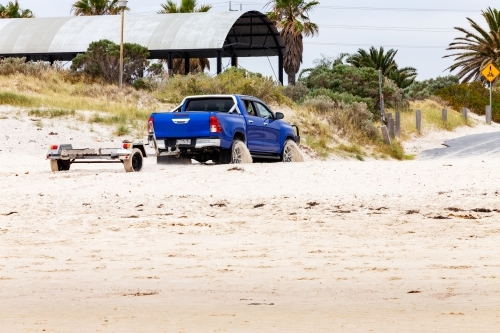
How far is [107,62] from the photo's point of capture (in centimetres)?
5134

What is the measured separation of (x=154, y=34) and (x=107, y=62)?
6.56m

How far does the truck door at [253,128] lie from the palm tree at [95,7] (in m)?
50.3

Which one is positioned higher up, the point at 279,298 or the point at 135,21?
the point at 135,21

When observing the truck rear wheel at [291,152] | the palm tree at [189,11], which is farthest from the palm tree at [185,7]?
the truck rear wheel at [291,152]

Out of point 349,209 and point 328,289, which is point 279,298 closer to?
point 328,289

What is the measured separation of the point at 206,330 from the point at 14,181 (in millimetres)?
12411

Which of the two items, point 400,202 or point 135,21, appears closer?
point 400,202

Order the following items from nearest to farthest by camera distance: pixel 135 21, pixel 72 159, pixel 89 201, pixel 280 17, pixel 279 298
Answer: pixel 279 298
pixel 89 201
pixel 72 159
pixel 135 21
pixel 280 17

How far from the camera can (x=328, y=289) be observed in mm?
9008

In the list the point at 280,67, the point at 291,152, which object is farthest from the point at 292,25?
the point at 291,152

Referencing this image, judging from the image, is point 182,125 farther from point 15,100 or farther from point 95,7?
point 95,7

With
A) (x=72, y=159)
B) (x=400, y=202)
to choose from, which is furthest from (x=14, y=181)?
(x=400, y=202)

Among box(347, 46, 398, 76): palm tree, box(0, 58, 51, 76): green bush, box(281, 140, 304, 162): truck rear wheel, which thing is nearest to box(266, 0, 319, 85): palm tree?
box(347, 46, 398, 76): palm tree

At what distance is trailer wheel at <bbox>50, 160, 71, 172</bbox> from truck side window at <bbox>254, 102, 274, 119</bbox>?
15.1 feet
